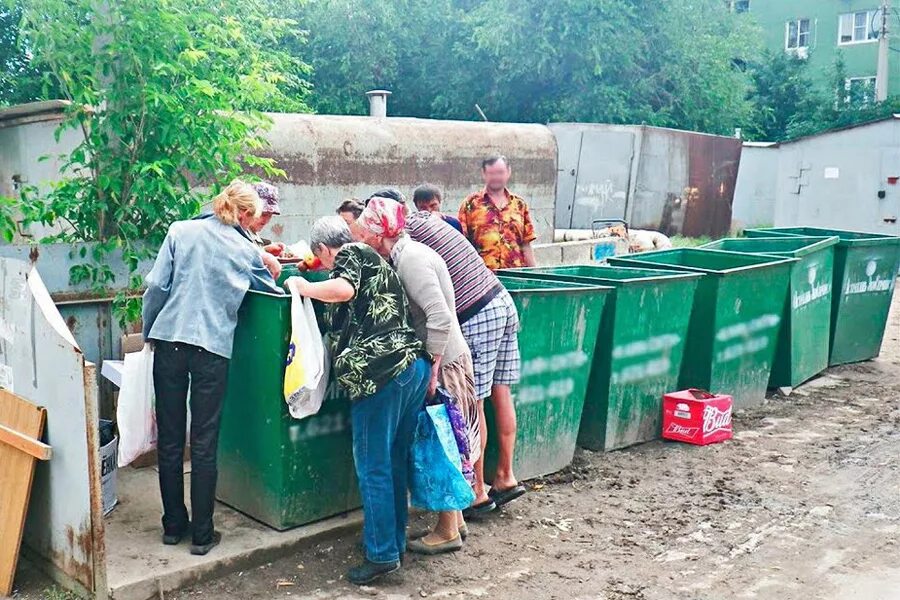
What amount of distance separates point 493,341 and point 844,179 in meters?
14.9

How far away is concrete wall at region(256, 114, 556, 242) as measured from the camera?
1112 cm

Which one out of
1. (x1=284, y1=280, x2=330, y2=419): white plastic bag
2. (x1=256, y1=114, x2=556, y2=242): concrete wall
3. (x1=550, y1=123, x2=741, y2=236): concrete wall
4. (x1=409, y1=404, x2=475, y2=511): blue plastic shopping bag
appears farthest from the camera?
(x1=550, y1=123, x2=741, y2=236): concrete wall

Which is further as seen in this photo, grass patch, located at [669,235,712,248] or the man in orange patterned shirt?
grass patch, located at [669,235,712,248]

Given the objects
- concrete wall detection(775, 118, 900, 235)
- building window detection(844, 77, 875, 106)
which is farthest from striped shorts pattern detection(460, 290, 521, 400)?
building window detection(844, 77, 875, 106)

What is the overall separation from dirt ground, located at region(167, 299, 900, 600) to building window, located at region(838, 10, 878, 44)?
118 ft

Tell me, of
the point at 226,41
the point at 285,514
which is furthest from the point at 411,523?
the point at 226,41

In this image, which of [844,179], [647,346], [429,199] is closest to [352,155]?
[429,199]

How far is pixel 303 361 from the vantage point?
4.47 m

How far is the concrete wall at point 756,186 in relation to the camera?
24.9 m

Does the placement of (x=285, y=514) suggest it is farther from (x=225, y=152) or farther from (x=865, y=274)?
(x=865, y=274)

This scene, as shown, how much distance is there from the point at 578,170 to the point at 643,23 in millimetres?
8439

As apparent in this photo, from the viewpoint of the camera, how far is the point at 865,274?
9461 millimetres

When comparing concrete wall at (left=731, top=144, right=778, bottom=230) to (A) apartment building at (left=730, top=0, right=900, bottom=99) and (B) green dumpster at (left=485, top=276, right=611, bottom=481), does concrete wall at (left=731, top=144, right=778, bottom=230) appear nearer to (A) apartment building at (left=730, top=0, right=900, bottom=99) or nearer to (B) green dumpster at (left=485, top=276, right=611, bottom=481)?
(A) apartment building at (left=730, top=0, right=900, bottom=99)

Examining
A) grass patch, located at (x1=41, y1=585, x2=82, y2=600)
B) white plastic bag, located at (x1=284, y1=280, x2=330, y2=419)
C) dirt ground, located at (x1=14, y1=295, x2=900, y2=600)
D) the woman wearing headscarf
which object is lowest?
dirt ground, located at (x1=14, y1=295, x2=900, y2=600)
